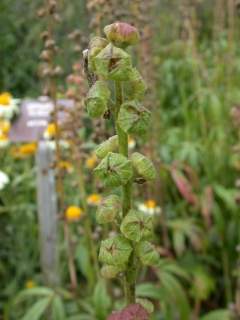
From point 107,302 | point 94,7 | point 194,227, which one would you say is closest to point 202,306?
point 194,227

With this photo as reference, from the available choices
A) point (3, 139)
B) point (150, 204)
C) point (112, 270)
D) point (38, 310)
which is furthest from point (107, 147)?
point (3, 139)

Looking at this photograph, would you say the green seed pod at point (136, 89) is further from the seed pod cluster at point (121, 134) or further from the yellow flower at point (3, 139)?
the yellow flower at point (3, 139)

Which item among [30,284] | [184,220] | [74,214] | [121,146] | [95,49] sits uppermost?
[95,49]

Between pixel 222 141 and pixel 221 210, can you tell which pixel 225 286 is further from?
pixel 222 141

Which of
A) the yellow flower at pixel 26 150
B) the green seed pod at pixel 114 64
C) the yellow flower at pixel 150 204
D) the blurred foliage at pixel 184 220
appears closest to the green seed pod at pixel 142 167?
the green seed pod at pixel 114 64

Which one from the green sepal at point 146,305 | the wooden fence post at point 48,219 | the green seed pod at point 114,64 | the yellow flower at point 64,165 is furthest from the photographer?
the wooden fence post at point 48,219

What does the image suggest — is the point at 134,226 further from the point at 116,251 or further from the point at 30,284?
the point at 30,284
